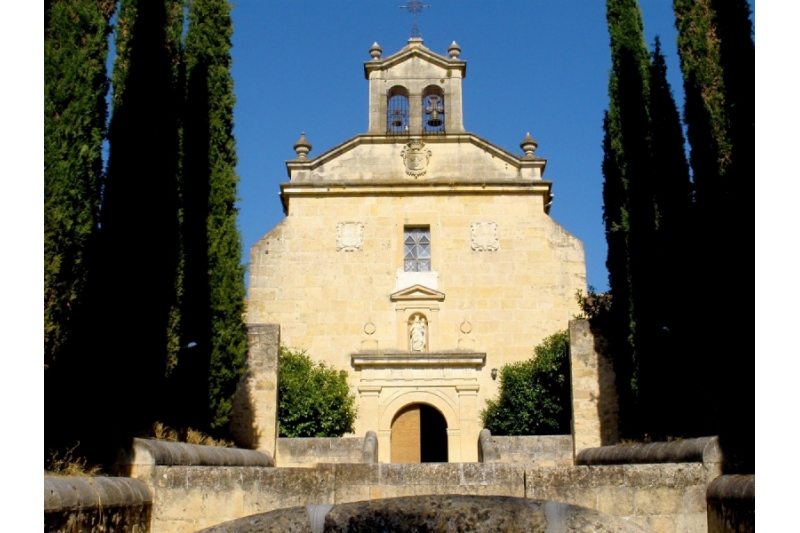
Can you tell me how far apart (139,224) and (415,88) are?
39.9 feet

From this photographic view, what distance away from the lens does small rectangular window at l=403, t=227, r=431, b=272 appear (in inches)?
747

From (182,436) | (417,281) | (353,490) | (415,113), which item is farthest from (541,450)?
(415,113)

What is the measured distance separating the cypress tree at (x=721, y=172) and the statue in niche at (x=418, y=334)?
9.08 m

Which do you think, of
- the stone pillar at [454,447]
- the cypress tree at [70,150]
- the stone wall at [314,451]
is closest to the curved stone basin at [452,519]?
the cypress tree at [70,150]

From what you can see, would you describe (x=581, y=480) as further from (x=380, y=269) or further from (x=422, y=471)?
(x=380, y=269)

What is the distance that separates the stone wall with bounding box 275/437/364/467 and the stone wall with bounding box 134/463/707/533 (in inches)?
274

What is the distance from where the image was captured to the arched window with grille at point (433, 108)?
20.2 metres

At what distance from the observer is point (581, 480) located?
6.38 metres

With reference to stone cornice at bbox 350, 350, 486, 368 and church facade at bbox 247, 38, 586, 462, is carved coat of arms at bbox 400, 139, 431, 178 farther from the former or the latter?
stone cornice at bbox 350, 350, 486, 368

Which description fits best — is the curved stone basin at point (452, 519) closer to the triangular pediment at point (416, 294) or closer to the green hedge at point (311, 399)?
the green hedge at point (311, 399)

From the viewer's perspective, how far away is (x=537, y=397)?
1638 cm

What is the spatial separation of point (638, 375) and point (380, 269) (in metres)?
8.40

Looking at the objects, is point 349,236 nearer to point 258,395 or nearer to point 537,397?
point 537,397

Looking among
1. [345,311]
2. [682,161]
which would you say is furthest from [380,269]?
[682,161]
